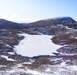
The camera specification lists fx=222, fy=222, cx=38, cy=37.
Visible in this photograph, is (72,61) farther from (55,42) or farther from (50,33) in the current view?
(50,33)

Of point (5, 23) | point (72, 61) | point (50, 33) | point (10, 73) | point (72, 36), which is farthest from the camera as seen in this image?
point (5, 23)

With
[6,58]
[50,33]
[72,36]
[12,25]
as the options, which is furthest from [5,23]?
[6,58]

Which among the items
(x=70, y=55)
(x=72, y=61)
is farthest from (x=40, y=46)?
(x=72, y=61)

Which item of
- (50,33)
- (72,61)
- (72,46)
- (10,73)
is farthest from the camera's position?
(50,33)

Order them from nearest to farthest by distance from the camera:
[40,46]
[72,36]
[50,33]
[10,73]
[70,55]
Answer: [10,73], [70,55], [40,46], [72,36], [50,33]

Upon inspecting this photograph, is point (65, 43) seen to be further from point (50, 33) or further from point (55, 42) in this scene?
point (50, 33)

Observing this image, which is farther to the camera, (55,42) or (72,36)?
(72,36)

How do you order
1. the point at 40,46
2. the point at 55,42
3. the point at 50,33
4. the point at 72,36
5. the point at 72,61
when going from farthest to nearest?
the point at 50,33
the point at 72,36
the point at 55,42
the point at 40,46
the point at 72,61

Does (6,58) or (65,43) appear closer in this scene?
(6,58)
